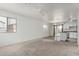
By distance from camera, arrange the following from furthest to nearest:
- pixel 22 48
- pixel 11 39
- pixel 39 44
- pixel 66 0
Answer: pixel 11 39, pixel 39 44, pixel 22 48, pixel 66 0

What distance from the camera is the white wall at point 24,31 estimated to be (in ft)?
15.8

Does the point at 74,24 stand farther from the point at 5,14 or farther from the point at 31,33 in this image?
the point at 5,14

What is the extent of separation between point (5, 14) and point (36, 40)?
184cm

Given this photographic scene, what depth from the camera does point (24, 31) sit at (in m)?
5.26

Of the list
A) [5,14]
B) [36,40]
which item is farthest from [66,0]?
[5,14]

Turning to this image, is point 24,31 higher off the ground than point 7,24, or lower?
lower

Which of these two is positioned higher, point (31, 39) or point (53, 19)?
point (53, 19)

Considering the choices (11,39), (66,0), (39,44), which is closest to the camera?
(66,0)

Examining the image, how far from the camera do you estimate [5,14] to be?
492 cm

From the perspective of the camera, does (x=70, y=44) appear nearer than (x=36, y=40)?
No

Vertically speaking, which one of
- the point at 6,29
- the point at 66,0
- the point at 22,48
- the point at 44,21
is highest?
the point at 66,0

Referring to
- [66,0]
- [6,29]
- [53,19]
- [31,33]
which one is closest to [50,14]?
[53,19]

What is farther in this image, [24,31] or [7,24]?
[24,31]

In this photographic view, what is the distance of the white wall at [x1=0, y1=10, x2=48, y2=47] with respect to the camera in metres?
4.80
